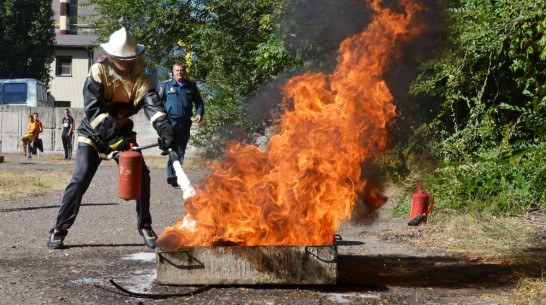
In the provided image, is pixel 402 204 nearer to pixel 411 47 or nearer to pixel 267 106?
pixel 411 47

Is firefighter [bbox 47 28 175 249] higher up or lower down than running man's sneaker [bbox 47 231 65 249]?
higher up

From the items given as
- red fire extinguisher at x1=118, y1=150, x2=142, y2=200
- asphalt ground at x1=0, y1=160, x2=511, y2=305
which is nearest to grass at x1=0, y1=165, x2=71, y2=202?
asphalt ground at x1=0, y1=160, x2=511, y2=305

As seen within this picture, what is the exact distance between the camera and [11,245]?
21.4 feet

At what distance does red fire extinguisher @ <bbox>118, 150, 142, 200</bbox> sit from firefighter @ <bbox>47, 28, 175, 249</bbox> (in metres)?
0.46

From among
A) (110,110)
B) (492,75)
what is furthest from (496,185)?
(110,110)

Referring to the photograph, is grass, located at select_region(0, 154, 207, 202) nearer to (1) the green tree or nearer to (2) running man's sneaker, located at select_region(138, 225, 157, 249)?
(2) running man's sneaker, located at select_region(138, 225, 157, 249)

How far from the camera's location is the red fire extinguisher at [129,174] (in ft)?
18.7

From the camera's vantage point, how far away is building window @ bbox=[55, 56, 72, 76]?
48.0 m

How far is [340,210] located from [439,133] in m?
5.43

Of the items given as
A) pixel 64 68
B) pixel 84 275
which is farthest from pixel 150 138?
pixel 64 68

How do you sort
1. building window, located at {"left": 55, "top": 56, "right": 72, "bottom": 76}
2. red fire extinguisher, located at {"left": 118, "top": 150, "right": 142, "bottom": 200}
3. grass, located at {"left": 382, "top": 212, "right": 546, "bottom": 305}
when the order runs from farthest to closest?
building window, located at {"left": 55, "top": 56, "right": 72, "bottom": 76} → red fire extinguisher, located at {"left": 118, "top": 150, "right": 142, "bottom": 200} → grass, located at {"left": 382, "top": 212, "right": 546, "bottom": 305}

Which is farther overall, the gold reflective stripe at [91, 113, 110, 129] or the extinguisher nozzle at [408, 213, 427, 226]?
the extinguisher nozzle at [408, 213, 427, 226]

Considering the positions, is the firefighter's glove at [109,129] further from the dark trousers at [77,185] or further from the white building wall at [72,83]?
the white building wall at [72,83]

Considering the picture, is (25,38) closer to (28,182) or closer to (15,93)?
(15,93)
